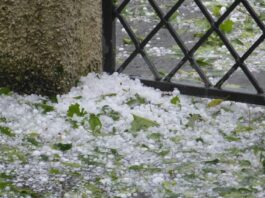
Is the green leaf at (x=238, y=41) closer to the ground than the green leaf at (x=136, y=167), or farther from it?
farther from it

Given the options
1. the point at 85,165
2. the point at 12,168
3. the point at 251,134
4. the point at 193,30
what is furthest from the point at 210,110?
the point at 193,30

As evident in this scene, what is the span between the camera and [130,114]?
3.36m

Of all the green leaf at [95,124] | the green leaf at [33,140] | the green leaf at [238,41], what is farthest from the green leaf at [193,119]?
the green leaf at [238,41]

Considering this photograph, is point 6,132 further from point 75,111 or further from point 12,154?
point 75,111

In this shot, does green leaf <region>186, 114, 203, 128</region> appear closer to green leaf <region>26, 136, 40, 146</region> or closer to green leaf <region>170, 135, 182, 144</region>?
green leaf <region>170, 135, 182, 144</region>

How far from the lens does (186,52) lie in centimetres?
359

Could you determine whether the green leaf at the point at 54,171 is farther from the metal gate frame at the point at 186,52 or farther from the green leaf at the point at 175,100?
the metal gate frame at the point at 186,52

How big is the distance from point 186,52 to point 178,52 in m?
0.83

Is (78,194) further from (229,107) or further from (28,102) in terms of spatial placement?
(229,107)

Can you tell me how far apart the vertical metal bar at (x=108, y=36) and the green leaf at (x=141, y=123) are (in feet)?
2.00

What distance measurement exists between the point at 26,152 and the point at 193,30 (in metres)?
2.13

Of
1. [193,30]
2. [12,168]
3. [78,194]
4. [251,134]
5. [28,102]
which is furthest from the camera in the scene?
[193,30]

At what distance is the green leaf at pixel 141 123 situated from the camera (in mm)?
3237

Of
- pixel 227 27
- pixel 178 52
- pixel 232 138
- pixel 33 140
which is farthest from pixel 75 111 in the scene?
pixel 227 27
